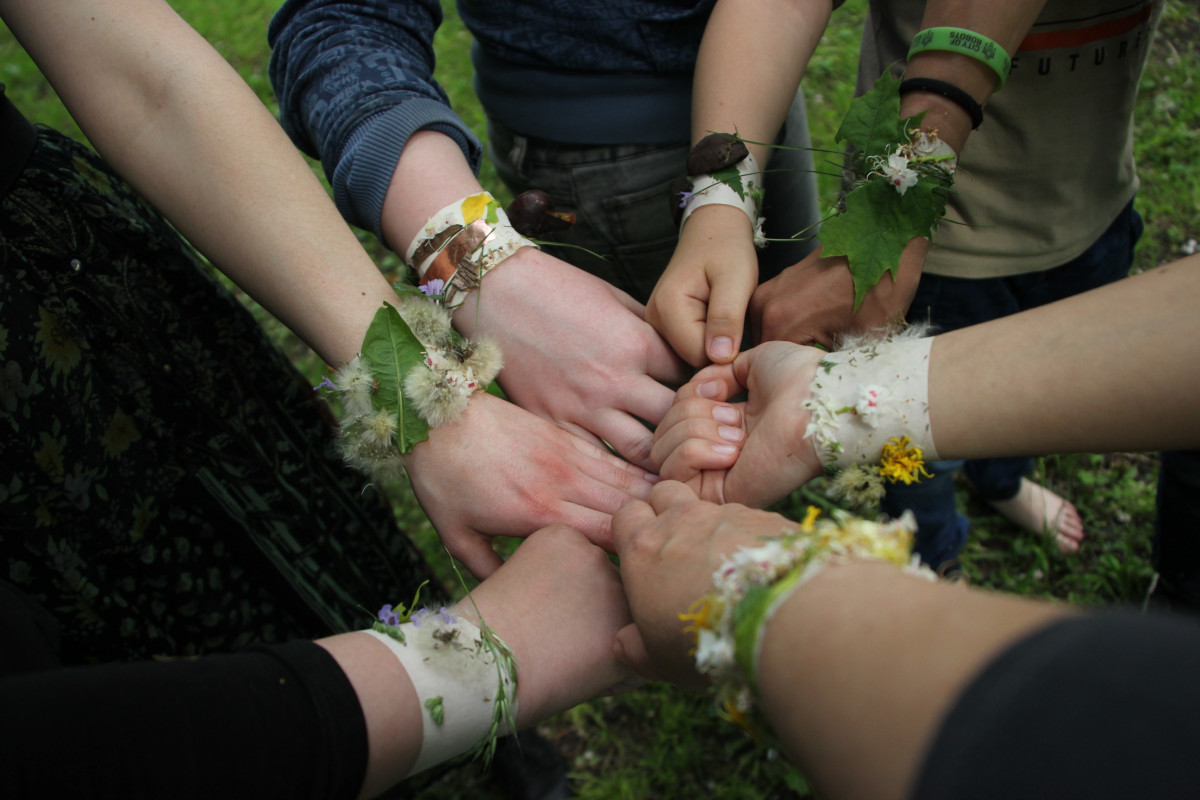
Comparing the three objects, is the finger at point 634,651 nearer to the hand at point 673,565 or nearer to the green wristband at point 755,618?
the hand at point 673,565

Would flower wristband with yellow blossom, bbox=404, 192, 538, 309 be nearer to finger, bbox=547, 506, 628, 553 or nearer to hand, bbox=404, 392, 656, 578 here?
hand, bbox=404, 392, 656, 578

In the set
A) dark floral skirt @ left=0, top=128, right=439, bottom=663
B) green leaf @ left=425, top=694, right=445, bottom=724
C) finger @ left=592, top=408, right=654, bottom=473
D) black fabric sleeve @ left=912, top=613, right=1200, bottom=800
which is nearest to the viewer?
black fabric sleeve @ left=912, top=613, right=1200, bottom=800

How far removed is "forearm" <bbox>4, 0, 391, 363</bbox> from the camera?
1.69 metres

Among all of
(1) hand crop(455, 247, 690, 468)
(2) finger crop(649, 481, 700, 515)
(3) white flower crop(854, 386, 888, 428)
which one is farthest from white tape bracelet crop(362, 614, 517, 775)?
(3) white flower crop(854, 386, 888, 428)

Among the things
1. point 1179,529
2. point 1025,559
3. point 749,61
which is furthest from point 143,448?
point 1025,559

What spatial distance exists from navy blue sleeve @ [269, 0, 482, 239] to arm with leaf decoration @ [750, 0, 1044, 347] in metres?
1.17

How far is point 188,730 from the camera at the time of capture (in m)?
0.96

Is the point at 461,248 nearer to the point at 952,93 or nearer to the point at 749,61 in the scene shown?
the point at 749,61

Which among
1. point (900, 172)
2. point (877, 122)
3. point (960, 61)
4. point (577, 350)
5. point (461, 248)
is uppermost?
point (960, 61)

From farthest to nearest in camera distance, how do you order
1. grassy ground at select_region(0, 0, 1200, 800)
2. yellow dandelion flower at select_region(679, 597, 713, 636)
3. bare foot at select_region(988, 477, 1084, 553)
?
bare foot at select_region(988, 477, 1084, 553) → grassy ground at select_region(0, 0, 1200, 800) → yellow dandelion flower at select_region(679, 597, 713, 636)

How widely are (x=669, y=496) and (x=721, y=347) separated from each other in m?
0.44

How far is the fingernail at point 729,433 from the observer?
1581 mm

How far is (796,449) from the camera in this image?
1454mm

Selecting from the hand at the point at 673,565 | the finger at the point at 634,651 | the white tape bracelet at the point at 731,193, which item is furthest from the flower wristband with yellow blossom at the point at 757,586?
the white tape bracelet at the point at 731,193
